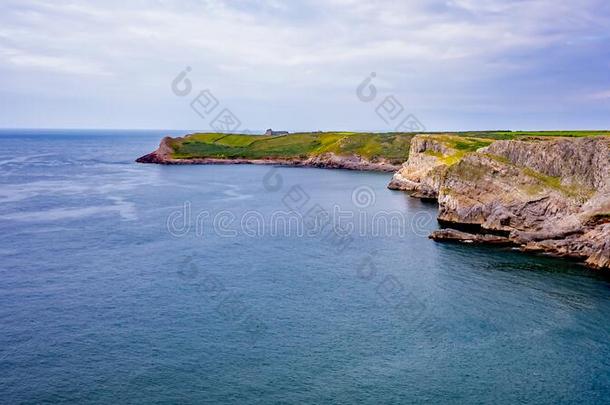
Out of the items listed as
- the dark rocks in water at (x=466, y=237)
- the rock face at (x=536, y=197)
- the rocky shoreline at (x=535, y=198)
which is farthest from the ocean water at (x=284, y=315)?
the rock face at (x=536, y=197)

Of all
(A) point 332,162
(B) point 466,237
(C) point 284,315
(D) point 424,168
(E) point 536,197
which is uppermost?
(D) point 424,168

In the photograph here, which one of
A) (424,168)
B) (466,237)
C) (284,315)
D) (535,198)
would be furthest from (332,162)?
(284,315)

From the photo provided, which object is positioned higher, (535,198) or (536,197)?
(536,197)

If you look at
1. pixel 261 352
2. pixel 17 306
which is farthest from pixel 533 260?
pixel 17 306

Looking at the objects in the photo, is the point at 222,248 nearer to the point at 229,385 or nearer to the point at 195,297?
the point at 195,297

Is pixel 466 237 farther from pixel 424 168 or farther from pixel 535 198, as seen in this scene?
pixel 424 168

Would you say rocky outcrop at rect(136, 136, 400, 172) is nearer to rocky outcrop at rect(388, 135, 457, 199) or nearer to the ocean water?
rocky outcrop at rect(388, 135, 457, 199)

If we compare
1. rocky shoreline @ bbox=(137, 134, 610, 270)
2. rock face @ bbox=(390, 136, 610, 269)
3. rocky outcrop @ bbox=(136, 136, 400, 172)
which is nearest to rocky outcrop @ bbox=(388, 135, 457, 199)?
rock face @ bbox=(390, 136, 610, 269)
